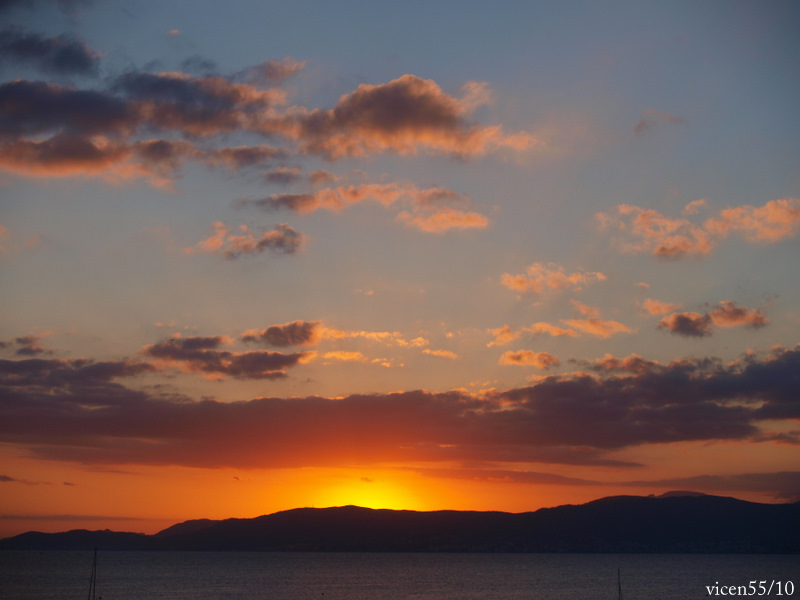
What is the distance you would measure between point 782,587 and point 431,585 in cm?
9390

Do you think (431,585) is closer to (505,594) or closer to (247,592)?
(505,594)

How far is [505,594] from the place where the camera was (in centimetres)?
16900

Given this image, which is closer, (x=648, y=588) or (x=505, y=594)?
(x=505, y=594)

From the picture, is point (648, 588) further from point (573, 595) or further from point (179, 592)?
point (179, 592)

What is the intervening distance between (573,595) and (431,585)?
43.5 m

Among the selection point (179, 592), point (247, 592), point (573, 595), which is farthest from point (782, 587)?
point (179, 592)

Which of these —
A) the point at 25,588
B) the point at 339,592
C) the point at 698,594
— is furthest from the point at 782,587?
the point at 25,588

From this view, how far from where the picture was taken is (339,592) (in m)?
176

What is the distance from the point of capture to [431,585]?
197 m

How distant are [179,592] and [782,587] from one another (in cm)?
15668

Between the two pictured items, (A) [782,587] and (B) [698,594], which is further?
(A) [782,587]

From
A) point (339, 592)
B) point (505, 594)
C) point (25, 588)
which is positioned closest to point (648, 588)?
point (505, 594)

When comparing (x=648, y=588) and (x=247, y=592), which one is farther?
(x=648, y=588)

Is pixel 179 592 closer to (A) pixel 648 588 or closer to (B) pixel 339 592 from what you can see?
(B) pixel 339 592
